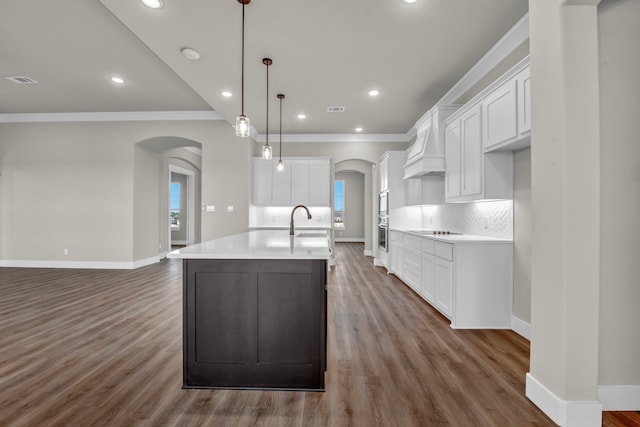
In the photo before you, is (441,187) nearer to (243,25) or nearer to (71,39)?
(243,25)

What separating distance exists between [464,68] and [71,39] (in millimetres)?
4708

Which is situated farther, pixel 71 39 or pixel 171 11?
pixel 71 39

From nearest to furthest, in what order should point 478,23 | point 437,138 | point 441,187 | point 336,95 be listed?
point 478,23
point 437,138
point 336,95
point 441,187

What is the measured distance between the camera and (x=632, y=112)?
6.08 ft

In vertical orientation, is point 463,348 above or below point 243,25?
below

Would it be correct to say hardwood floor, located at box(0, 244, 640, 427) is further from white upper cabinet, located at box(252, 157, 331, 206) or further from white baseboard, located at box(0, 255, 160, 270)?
white upper cabinet, located at box(252, 157, 331, 206)

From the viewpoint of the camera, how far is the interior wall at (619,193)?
6.01 feet

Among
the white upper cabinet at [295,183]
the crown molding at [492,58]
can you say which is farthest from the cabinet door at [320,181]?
the crown molding at [492,58]

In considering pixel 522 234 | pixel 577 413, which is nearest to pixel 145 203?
pixel 522 234

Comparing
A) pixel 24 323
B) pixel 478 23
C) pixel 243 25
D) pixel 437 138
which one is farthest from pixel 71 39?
pixel 437 138

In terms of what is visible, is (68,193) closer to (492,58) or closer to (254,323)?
(254,323)

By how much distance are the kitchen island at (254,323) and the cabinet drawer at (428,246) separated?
2.24 m

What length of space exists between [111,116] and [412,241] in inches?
250

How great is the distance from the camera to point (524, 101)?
2615 mm
